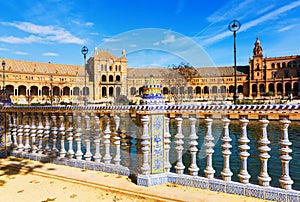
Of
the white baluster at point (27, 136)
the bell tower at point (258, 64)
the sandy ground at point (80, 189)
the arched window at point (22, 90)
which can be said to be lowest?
the sandy ground at point (80, 189)

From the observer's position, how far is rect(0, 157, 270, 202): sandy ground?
309 cm

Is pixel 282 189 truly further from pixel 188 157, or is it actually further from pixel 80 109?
pixel 188 157

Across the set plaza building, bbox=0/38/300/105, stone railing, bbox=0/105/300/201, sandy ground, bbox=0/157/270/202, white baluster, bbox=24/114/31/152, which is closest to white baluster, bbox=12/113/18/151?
stone railing, bbox=0/105/300/201

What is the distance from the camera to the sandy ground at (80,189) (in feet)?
10.1

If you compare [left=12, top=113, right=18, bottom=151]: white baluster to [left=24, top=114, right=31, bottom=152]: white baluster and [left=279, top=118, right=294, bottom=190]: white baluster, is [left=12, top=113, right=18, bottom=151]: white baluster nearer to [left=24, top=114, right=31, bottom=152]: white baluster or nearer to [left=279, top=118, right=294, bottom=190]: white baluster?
[left=24, top=114, right=31, bottom=152]: white baluster

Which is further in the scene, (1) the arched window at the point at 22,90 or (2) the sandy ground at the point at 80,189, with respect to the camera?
(1) the arched window at the point at 22,90

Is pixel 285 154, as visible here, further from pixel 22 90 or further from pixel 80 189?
pixel 22 90

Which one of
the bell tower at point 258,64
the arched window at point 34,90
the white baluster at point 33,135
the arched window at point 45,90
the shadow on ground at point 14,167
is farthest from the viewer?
the bell tower at point 258,64

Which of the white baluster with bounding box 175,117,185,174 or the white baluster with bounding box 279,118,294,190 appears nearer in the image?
the white baluster with bounding box 279,118,294,190

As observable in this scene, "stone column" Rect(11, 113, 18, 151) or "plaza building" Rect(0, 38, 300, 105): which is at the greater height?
"plaza building" Rect(0, 38, 300, 105)

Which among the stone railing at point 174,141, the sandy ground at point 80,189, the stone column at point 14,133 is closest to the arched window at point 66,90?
the stone column at point 14,133

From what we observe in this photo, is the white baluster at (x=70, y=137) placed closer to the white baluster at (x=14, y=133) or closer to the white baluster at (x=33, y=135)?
the white baluster at (x=33, y=135)

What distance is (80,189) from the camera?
3.51 m

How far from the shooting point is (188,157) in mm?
7191
